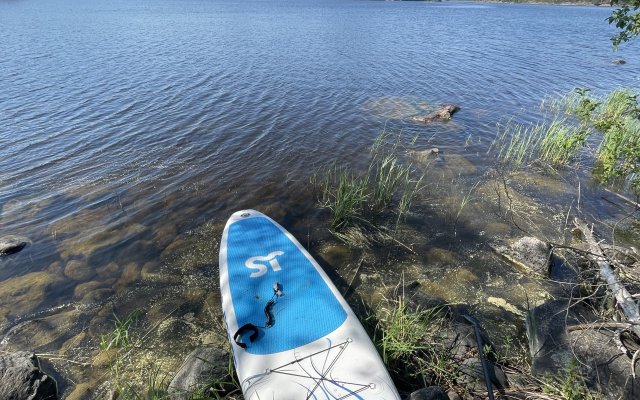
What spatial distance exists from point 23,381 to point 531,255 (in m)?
8.31

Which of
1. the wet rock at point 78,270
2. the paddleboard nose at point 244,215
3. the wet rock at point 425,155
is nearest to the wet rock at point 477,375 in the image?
the paddleboard nose at point 244,215

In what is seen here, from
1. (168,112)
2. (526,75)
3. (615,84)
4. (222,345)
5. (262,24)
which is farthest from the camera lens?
(262,24)

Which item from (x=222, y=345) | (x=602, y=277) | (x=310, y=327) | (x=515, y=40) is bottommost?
(x=222, y=345)

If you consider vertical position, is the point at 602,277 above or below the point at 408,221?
above

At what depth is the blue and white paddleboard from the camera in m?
4.14

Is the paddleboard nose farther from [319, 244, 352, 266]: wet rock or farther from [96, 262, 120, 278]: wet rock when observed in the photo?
[96, 262, 120, 278]: wet rock

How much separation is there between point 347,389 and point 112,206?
7654mm

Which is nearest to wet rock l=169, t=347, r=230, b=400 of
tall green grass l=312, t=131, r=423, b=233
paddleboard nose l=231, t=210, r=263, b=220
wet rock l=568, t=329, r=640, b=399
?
paddleboard nose l=231, t=210, r=263, b=220

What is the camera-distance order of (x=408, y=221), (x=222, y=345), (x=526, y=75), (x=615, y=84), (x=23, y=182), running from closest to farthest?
(x=222, y=345), (x=408, y=221), (x=23, y=182), (x=615, y=84), (x=526, y=75)

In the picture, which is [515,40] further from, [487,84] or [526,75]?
[487,84]

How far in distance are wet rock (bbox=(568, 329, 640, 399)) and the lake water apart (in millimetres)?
3115

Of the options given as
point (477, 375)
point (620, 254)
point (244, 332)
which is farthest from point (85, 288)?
point (620, 254)

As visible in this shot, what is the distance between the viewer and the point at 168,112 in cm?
1470

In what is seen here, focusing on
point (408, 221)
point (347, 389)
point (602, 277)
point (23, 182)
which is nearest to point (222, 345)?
point (347, 389)
